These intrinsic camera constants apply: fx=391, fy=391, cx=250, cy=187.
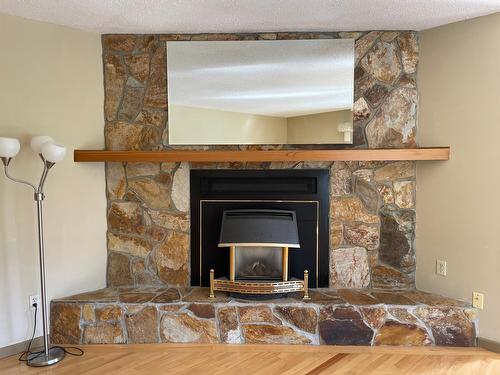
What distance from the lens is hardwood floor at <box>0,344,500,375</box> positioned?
2.39 m

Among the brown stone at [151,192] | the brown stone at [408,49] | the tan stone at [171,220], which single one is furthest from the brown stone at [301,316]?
the brown stone at [408,49]

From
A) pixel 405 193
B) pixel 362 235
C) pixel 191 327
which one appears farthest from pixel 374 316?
pixel 191 327

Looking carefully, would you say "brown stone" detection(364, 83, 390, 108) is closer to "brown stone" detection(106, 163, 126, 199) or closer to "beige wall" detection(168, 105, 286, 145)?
"beige wall" detection(168, 105, 286, 145)

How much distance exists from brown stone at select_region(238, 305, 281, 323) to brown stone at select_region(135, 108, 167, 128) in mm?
1513

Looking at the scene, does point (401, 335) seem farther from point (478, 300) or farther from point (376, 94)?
point (376, 94)

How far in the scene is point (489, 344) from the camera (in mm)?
2609

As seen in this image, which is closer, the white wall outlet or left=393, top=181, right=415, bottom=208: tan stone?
the white wall outlet

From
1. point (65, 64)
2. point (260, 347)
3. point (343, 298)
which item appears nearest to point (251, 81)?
point (65, 64)

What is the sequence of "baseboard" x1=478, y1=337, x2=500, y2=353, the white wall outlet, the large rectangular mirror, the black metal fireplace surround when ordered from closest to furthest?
"baseboard" x1=478, y1=337, x2=500, y2=353 → the white wall outlet → the large rectangular mirror → the black metal fireplace surround

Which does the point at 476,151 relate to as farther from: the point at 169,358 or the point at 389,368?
the point at 169,358

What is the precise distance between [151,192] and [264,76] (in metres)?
1.26

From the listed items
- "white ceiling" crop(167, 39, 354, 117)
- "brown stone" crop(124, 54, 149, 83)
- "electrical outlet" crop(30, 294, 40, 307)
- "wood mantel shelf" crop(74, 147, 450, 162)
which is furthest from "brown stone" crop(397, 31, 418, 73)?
"electrical outlet" crop(30, 294, 40, 307)

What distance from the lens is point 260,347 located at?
8.80ft

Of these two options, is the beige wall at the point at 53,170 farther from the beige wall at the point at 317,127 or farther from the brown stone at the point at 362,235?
the brown stone at the point at 362,235
